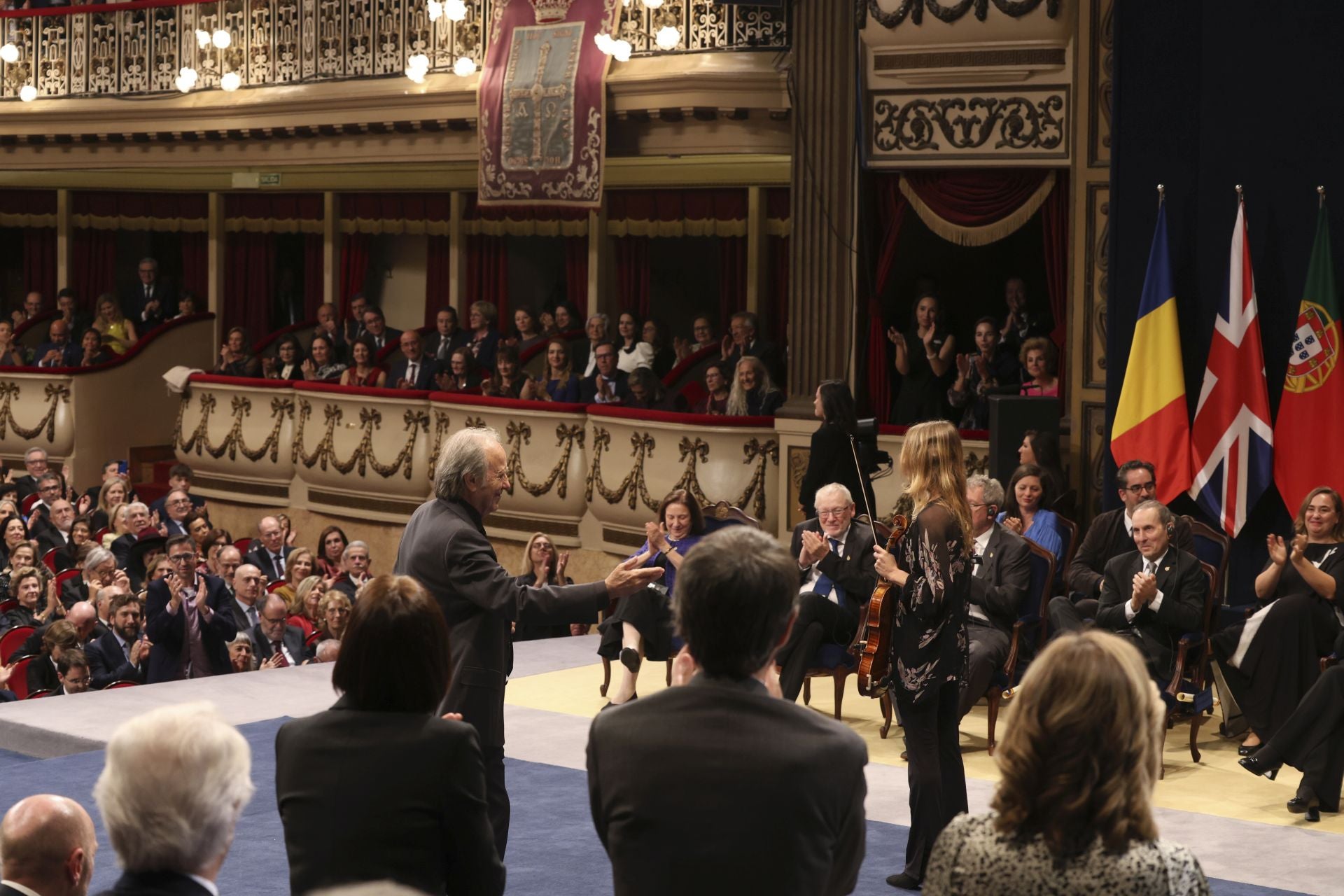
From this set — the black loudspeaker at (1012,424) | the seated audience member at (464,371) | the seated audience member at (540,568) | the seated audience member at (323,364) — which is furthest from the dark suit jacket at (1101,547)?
the seated audience member at (323,364)

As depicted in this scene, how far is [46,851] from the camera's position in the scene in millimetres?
3213

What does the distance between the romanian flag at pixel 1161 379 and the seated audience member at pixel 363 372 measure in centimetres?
714

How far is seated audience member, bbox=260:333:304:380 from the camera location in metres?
15.5

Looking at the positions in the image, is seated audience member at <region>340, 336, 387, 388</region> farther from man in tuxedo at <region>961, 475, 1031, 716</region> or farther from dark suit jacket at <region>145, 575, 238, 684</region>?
man in tuxedo at <region>961, 475, 1031, 716</region>

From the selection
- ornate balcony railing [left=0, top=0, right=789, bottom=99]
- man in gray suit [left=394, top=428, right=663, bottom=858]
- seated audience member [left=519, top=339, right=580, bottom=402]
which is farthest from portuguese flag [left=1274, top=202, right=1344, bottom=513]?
seated audience member [left=519, top=339, right=580, bottom=402]

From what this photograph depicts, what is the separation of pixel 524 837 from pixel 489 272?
1034 centimetres

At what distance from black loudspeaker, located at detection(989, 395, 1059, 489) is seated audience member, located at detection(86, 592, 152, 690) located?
445 cm

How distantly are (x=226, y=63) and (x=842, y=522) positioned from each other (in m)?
9.69

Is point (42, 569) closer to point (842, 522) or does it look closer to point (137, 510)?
point (137, 510)

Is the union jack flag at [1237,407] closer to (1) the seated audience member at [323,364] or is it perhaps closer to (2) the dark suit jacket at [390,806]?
(2) the dark suit jacket at [390,806]

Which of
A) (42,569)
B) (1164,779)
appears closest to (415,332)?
(42,569)

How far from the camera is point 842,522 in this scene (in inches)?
307

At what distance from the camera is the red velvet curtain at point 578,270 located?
51.1ft

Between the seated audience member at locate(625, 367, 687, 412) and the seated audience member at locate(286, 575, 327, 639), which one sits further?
the seated audience member at locate(625, 367, 687, 412)
